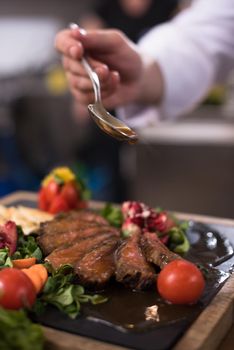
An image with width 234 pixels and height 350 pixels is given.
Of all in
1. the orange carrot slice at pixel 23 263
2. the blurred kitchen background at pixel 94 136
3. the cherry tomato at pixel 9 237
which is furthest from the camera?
the blurred kitchen background at pixel 94 136

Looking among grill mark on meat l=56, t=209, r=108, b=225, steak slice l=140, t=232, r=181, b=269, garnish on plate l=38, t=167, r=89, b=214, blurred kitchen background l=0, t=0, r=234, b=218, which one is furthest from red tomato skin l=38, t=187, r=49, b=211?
blurred kitchen background l=0, t=0, r=234, b=218

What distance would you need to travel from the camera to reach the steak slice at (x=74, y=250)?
1243 millimetres

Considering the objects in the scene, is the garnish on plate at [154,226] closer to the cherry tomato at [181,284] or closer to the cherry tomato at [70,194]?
the cherry tomato at [70,194]

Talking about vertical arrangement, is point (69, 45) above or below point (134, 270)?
above

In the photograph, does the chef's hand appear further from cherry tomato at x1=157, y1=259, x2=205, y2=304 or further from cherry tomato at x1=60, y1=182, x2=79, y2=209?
cherry tomato at x1=157, y1=259, x2=205, y2=304

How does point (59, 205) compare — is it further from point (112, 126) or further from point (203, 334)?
point (203, 334)

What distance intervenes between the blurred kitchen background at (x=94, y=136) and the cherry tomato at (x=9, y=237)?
1929 millimetres

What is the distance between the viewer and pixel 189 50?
2.11 meters

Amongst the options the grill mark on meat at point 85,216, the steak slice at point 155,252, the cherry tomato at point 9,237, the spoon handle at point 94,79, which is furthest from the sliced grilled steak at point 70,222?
the spoon handle at point 94,79

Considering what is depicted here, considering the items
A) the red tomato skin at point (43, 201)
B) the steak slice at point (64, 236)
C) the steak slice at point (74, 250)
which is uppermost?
the steak slice at point (74, 250)

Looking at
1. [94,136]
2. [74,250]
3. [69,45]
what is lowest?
[94,136]

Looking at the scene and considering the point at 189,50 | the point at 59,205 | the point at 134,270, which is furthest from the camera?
the point at 189,50

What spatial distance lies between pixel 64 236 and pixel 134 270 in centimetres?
26

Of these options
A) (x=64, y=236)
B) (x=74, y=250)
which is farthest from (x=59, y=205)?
(x=74, y=250)
